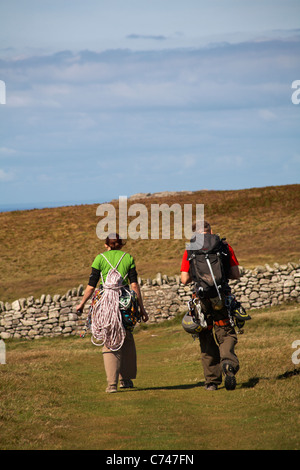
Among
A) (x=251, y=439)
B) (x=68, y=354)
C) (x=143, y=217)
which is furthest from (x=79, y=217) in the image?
(x=251, y=439)

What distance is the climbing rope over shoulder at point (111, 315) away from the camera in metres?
9.47

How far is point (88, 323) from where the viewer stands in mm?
9781

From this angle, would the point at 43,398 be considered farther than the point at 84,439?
Yes

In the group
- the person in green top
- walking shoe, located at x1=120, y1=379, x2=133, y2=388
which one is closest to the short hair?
the person in green top

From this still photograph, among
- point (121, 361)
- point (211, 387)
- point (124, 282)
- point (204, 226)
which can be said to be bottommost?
point (211, 387)

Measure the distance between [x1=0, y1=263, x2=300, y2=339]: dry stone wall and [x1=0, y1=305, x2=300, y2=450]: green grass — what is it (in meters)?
10.7

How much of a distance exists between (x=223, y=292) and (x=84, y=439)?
126 inches

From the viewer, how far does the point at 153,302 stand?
25609 millimetres

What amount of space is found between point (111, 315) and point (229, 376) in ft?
6.77

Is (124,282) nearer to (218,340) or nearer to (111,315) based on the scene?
(111,315)

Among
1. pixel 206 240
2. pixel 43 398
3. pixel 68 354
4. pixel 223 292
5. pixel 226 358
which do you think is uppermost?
pixel 206 240

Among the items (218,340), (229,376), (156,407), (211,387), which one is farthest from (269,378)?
(156,407)
